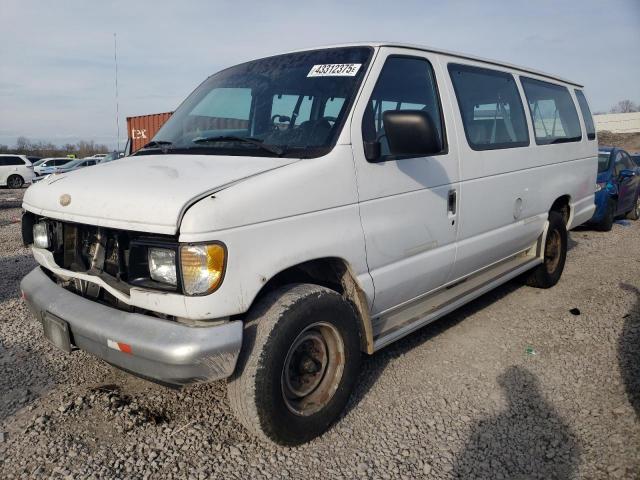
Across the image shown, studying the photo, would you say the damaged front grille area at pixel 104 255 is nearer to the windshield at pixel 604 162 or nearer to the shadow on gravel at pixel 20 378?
the shadow on gravel at pixel 20 378

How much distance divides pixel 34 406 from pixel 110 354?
1.19 metres

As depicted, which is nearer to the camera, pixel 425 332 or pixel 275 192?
pixel 275 192

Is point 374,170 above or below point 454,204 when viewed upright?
above

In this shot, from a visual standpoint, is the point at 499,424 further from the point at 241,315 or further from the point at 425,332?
the point at 241,315

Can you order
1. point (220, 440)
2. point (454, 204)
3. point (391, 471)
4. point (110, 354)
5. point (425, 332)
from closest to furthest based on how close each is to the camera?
point (110, 354) → point (391, 471) → point (220, 440) → point (454, 204) → point (425, 332)

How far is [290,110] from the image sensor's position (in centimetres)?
315

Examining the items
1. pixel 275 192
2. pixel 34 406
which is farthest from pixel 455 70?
pixel 34 406

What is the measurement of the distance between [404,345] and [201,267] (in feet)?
7.70

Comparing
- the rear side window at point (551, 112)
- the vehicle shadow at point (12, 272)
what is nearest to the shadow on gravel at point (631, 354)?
Answer: the rear side window at point (551, 112)

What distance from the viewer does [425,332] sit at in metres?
4.39

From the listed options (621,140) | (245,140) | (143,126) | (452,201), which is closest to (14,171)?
(143,126)

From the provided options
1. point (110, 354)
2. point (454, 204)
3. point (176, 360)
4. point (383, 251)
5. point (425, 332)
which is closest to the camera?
point (176, 360)

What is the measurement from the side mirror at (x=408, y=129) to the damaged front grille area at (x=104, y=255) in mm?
1312

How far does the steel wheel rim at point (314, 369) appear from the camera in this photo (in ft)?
9.14
